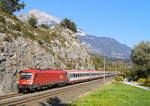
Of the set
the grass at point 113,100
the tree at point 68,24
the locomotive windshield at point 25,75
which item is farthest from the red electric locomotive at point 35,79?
the tree at point 68,24

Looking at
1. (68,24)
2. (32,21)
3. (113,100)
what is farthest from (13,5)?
(113,100)

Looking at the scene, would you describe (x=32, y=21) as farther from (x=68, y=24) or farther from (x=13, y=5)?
(x=68, y=24)

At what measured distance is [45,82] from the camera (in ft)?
104

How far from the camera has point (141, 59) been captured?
2340 inches

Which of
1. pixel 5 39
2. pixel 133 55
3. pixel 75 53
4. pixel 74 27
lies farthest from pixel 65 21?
pixel 5 39

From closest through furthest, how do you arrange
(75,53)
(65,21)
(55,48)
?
(55,48) → (75,53) → (65,21)

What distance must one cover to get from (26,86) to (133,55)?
43.2 meters

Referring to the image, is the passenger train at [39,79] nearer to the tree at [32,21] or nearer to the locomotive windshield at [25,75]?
the locomotive windshield at [25,75]

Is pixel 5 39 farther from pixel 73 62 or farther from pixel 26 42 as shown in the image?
pixel 73 62

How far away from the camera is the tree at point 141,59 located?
5806 centimetres

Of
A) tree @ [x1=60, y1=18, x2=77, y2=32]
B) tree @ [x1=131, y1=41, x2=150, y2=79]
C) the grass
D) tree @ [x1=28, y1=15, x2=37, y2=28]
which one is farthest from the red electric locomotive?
tree @ [x1=60, y1=18, x2=77, y2=32]

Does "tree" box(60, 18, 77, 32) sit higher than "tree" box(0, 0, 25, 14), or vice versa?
"tree" box(60, 18, 77, 32)

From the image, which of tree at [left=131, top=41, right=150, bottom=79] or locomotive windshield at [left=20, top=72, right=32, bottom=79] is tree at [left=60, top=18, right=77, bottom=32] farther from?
locomotive windshield at [left=20, top=72, right=32, bottom=79]

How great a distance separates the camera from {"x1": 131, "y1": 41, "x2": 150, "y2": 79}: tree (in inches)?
2286
